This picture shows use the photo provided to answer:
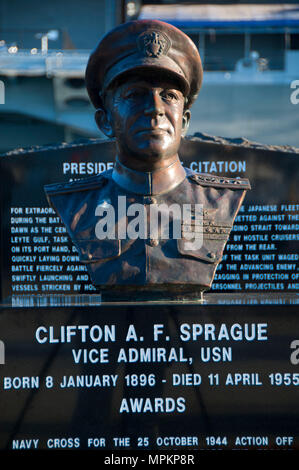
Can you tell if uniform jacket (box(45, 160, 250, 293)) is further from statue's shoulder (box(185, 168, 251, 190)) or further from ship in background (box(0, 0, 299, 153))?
ship in background (box(0, 0, 299, 153))

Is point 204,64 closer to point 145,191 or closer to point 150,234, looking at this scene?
point 145,191

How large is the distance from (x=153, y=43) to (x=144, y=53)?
77mm

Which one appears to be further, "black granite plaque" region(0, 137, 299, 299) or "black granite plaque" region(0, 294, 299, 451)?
"black granite plaque" region(0, 137, 299, 299)

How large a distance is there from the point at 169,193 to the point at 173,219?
17 centimetres

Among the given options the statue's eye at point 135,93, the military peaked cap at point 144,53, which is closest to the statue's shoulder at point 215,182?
the military peaked cap at point 144,53

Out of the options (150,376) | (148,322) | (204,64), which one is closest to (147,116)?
(148,322)

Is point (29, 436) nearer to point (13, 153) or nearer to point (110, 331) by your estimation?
point (110, 331)

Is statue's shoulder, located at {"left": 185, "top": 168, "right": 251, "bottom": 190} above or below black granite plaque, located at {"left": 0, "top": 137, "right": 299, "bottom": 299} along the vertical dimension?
below

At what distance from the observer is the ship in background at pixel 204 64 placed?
1184 cm

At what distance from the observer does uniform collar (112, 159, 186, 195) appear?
354cm

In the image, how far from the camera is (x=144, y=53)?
3.34m

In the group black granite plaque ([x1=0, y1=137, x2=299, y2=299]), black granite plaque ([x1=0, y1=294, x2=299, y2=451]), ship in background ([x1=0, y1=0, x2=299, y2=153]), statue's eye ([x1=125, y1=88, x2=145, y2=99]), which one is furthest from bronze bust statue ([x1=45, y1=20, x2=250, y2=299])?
ship in background ([x1=0, y1=0, x2=299, y2=153])

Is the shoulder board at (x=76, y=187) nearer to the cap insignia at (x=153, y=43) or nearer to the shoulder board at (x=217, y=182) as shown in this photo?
the shoulder board at (x=217, y=182)
